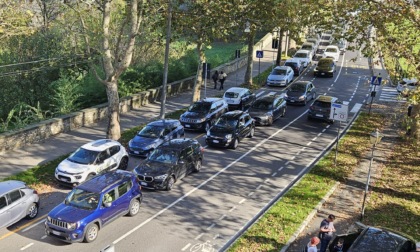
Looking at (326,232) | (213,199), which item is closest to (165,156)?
(213,199)

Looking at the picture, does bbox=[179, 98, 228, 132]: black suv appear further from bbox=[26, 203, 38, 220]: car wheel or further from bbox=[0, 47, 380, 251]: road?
bbox=[26, 203, 38, 220]: car wheel

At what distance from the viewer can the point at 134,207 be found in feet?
49.4

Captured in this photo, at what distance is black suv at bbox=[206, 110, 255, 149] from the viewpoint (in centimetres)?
2175

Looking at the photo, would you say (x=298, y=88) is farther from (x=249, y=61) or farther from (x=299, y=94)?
(x=249, y=61)

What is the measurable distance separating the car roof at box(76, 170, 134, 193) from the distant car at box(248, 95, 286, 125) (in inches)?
496

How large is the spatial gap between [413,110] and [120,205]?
1724 centimetres

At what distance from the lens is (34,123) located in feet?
73.8

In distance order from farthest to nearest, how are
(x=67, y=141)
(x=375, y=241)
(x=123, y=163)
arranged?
(x=67, y=141) < (x=123, y=163) < (x=375, y=241)

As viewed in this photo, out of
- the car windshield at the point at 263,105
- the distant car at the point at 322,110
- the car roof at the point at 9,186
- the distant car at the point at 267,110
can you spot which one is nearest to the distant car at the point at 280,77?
the distant car at the point at 267,110

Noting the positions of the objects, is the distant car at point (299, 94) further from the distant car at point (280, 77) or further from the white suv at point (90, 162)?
the white suv at point (90, 162)

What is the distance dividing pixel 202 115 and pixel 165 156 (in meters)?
7.41

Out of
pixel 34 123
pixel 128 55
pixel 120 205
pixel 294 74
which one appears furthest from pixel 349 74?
pixel 120 205

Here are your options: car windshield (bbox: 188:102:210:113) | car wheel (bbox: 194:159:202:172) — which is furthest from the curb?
car windshield (bbox: 188:102:210:113)

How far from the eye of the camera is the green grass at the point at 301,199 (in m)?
13.4
